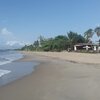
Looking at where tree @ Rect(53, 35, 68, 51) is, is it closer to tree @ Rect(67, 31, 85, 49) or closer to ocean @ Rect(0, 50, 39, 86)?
tree @ Rect(67, 31, 85, 49)

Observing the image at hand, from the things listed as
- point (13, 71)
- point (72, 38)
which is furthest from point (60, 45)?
point (13, 71)

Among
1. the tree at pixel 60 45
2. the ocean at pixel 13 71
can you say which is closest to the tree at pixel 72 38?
the tree at pixel 60 45

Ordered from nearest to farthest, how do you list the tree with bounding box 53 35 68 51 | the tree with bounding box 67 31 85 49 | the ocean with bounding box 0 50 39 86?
the ocean with bounding box 0 50 39 86
the tree with bounding box 67 31 85 49
the tree with bounding box 53 35 68 51

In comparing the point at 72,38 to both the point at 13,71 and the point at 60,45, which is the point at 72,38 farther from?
the point at 13,71

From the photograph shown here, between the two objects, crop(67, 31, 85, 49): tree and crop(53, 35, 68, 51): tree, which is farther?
crop(53, 35, 68, 51): tree

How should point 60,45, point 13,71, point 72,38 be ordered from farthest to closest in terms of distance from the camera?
point 60,45, point 72,38, point 13,71

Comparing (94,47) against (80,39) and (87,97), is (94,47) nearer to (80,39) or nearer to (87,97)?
(80,39)

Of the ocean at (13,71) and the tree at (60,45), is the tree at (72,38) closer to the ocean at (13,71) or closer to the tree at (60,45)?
the tree at (60,45)

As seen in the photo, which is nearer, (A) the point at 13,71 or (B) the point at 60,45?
(A) the point at 13,71

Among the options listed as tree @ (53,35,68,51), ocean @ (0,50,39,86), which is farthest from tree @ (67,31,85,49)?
ocean @ (0,50,39,86)

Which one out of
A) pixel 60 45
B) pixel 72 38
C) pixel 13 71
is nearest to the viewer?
pixel 13 71

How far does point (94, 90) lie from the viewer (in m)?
11.1

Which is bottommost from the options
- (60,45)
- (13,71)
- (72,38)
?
(13,71)

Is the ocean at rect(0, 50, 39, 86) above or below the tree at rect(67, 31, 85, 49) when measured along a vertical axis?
below
